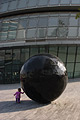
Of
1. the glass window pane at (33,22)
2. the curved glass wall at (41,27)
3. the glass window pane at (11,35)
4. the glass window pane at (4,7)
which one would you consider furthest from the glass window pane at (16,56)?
the glass window pane at (4,7)

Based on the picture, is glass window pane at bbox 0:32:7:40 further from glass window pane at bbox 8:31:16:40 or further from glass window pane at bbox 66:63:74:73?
glass window pane at bbox 66:63:74:73

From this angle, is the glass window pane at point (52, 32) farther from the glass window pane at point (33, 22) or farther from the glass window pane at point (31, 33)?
the glass window pane at point (33, 22)

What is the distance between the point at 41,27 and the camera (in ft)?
72.0

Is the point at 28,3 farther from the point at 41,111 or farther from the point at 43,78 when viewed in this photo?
the point at 41,111

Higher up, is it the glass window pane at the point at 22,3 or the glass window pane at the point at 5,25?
the glass window pane at the point at 22,3

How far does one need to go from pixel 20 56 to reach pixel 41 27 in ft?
14.9

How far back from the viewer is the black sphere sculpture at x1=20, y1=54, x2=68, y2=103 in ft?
30.1

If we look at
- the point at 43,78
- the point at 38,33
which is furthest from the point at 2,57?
the point at 43,78

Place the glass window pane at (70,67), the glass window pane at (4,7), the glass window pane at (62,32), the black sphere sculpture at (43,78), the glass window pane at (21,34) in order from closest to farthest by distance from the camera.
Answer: the black sphere sculpture at (43,78) → the glass window pane at (62,32) → the glass window pane at (21,34) → the glass window pane at (70,67) → the glass window pane at (4,7)

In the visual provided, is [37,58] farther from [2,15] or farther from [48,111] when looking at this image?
[2,15]

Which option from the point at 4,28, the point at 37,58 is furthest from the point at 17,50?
the point at 37,58

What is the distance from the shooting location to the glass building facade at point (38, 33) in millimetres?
21266

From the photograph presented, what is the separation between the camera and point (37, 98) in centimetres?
961

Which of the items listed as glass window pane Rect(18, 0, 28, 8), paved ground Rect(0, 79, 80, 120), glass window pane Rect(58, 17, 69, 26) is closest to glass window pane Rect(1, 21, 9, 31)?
glass window pane Rect(18, 0, 28, 8)
